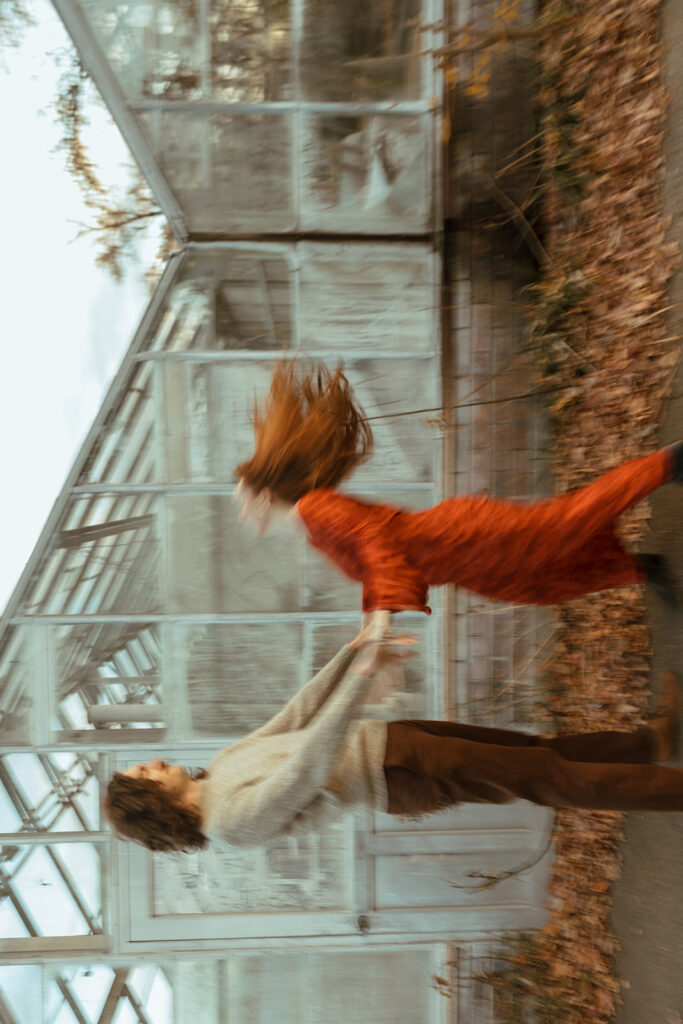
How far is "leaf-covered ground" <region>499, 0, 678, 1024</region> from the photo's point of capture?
3174 mm

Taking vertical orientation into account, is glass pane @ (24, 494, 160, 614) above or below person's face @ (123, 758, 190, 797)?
above

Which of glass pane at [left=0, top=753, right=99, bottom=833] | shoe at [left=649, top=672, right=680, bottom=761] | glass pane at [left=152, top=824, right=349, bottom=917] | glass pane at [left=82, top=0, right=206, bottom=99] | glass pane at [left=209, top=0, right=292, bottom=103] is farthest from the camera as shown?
glass pane at [left=152, top=824, right=349, bottom=917]

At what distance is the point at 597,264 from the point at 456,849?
2.91 meters

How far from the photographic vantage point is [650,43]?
3121 millimetres

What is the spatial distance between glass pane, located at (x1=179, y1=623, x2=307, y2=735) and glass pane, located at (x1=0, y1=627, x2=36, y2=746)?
72 cm

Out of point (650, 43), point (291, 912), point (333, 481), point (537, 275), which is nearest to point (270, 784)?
point (333, 481)

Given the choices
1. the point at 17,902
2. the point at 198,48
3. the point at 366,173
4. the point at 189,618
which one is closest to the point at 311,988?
the point at 17,902

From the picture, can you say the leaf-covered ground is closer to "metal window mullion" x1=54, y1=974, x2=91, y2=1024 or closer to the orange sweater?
the orange sweater

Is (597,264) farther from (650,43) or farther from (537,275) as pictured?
(650,43)

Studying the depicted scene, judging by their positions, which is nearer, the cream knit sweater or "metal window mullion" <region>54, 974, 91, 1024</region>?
the cream knit sweater

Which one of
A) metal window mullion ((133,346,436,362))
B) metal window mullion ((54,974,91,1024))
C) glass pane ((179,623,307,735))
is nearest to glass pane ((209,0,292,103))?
metal window mullion ((133,346,436,362))

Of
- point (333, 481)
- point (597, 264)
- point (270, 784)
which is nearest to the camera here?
point (270, 784)

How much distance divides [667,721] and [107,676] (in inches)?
97.4

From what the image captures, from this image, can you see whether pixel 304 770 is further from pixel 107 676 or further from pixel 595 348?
pixel 595 348
